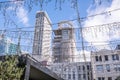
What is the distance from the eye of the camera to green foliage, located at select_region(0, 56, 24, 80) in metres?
7.66

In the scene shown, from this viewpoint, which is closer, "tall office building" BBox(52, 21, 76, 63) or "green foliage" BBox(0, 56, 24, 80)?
"tall office building" BBox(52, 21, 76, 63)

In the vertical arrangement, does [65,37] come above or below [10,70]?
above

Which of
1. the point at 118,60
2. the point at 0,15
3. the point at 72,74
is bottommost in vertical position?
the point at 72,74

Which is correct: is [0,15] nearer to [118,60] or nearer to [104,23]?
[104,23]

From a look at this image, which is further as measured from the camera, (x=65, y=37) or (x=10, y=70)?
(x=10, y=70)

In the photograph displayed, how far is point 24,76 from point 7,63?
45.1 inches

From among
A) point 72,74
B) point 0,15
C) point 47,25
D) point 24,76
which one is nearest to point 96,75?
point 72,74

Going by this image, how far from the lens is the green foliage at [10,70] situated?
7657 millimetres

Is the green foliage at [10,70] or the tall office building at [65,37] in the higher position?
the tall office building at [65,37]

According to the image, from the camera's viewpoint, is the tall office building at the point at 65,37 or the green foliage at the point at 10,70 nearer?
the tall office building at the point at 65,37

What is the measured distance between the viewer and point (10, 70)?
7.73 meters

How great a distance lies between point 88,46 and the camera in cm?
686

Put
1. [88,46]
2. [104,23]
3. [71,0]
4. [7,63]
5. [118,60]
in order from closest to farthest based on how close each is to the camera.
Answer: [71,0] → [104,23] → [88,46] → [7,63] → [118,60]

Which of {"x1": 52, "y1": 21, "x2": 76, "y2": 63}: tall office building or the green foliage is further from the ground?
{"x1": 52, "y1": 21, "x2": 76, "y2": 63}: tall office building
